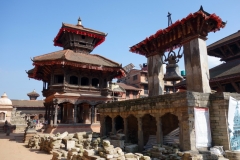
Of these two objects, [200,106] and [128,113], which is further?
[128,113]

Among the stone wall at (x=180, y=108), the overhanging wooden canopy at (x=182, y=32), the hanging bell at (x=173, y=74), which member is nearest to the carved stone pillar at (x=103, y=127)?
the stone wall at (x=180, y=108)

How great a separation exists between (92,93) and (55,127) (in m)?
5.49

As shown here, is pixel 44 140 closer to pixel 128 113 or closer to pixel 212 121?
pixel 128 113

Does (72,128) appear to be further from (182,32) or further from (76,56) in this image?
(182,32)

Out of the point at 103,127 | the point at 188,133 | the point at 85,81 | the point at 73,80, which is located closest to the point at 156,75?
the point at 188,133

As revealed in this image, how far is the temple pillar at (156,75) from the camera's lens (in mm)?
13703

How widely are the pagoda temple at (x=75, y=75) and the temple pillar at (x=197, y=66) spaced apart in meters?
12.2

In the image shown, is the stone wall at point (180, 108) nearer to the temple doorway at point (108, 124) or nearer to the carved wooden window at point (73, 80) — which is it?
the temple doorway at point (108, 124)

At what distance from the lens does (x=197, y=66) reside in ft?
36.9

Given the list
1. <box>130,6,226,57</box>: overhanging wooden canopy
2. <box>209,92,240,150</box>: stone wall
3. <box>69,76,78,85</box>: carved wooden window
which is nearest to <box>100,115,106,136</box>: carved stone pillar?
<box>130,6,226,57</box>: overhanging wooden canopy

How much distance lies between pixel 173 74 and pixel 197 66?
143 centimetres

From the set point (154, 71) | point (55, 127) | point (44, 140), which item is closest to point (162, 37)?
point (154, 71)

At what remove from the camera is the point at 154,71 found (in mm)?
14062

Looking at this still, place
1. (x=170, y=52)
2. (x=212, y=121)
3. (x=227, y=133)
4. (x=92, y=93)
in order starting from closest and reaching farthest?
(x=227, y=133) < (x=212, y=121) < (x=170, y=52) < (x=92, y=93)
